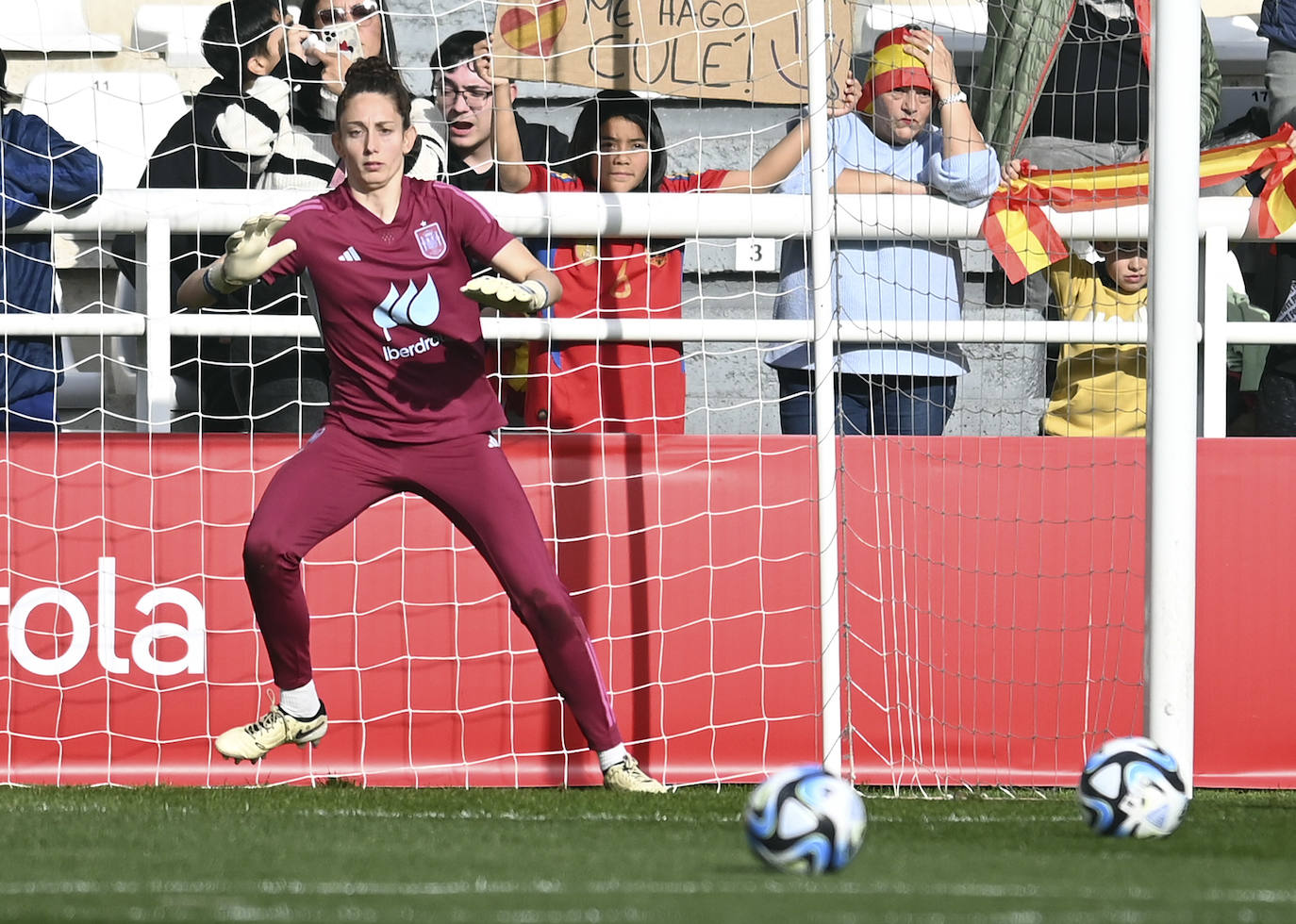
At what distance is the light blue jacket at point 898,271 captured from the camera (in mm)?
6898

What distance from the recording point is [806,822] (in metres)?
3.93

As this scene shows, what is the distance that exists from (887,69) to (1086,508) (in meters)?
1.81

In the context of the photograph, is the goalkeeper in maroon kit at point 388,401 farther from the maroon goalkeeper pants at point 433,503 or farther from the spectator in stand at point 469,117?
the spectator in stand at point 469,117

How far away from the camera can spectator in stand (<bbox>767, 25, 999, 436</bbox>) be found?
272 inches

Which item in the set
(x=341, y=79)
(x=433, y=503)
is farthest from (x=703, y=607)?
(x=341, y=79)

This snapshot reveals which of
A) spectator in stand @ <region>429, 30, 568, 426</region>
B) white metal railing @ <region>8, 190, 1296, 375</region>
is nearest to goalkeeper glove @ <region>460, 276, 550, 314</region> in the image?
white metal railing @ <region>8, 190, 1296, 375</region>

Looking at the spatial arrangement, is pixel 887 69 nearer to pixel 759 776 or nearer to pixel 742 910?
pixel 759 776

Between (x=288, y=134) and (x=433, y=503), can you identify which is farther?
(x=288, y=134)

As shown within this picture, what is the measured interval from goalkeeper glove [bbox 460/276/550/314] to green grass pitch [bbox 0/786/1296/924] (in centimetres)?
150

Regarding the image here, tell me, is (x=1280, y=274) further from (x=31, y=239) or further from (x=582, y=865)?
(x=31, y=239)

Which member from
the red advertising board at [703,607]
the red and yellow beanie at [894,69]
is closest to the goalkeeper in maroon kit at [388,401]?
the red advertising board at [703,607]

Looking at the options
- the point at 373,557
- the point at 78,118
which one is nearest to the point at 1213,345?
the point at 373,557

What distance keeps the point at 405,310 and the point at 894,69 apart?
2263 millimetres

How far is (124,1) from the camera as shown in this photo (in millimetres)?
10281
